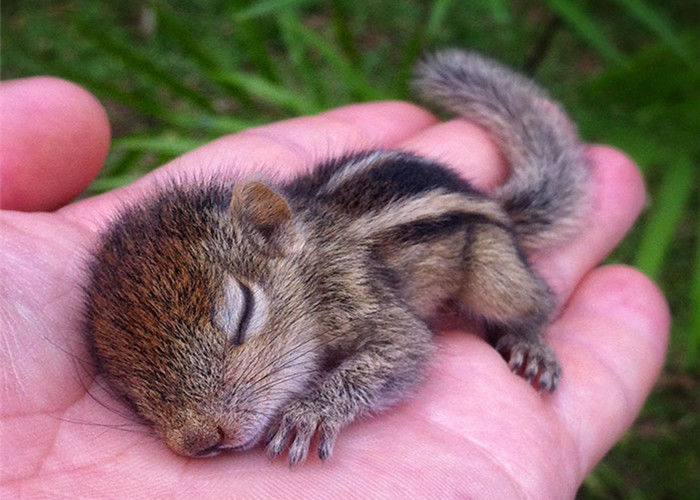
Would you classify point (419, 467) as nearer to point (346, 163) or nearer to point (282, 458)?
point (282, 458)

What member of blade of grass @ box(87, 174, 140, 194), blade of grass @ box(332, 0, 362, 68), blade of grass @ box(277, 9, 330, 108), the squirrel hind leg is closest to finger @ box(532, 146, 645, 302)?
the squirrel hind leg

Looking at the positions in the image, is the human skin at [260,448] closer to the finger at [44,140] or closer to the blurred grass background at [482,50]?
the finger at [44,140]

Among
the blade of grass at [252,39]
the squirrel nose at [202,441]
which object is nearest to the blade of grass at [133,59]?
the blade of grass at [252,39]

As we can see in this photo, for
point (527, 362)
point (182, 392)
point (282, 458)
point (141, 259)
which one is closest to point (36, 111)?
point (141, 259)

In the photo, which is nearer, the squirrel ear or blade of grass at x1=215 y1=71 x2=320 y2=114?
the squirrel ear

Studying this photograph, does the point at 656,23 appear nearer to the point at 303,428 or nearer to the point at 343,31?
the point at 343,31

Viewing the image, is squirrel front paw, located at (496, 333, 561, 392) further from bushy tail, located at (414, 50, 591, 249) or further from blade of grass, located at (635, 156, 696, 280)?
blade of grass, located at (635, 156, 696, 280)
